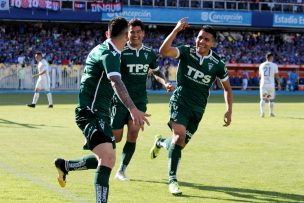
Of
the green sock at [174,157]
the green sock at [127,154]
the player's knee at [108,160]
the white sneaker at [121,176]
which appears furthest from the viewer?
the green sock at [127,154]

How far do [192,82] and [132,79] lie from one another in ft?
3.17

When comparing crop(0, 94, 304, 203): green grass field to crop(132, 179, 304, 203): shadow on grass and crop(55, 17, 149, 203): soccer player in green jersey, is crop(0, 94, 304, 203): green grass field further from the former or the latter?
crop(55, 17, 149, 203): soccer player in green jersey

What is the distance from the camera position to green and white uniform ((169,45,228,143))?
9.80 m

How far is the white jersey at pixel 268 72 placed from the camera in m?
23.9

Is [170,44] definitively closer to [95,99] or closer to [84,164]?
[95,99]

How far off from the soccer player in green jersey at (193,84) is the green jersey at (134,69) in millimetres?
612

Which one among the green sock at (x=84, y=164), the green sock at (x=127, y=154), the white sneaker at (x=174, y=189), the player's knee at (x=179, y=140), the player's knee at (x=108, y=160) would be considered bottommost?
the white sneaker at (x=174, y=189)

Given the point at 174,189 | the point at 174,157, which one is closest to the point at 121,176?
the point at 174,157

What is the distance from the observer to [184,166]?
11625 millimetres

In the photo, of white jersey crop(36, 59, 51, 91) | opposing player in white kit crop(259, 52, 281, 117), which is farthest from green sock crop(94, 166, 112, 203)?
white jersey crop(36, 59, 51, 91)

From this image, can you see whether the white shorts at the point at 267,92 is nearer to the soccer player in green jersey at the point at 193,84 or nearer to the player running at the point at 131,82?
the player running at the point at 131,82

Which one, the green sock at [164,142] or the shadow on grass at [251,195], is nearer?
the shadow on grass at [251,195]

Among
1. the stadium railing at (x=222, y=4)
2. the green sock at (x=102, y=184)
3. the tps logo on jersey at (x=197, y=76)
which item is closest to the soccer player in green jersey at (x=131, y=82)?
the tps logo on jersey at (x=197, y=76)

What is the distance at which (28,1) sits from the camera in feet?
157
